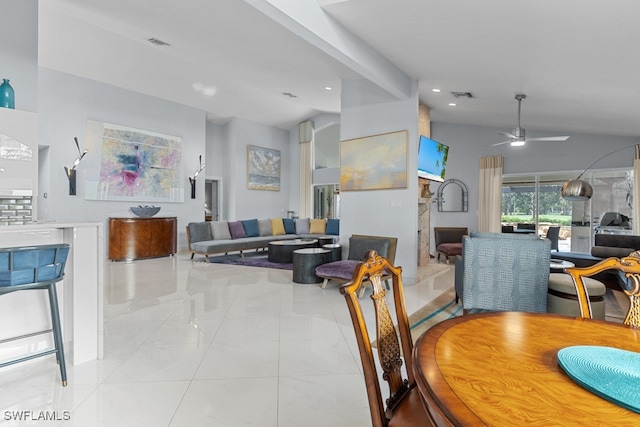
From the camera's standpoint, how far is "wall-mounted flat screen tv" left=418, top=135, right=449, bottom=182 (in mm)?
5793

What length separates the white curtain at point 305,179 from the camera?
1108 cm

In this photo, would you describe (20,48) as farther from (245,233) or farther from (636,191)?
(636,191)

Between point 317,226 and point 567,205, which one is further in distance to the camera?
point 317,226

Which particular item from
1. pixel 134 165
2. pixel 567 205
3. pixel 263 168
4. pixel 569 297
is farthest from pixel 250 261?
pixel 567 205

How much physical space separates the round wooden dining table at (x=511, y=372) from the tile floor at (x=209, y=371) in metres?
0.97

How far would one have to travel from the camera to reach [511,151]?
8148 millimetres

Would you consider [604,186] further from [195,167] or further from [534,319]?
[195,167]

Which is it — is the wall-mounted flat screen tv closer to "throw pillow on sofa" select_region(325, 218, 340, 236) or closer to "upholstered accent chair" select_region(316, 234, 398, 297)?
"upholstered accent chair" select_region(316, 234, 398, 297)

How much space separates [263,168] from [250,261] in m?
4.18

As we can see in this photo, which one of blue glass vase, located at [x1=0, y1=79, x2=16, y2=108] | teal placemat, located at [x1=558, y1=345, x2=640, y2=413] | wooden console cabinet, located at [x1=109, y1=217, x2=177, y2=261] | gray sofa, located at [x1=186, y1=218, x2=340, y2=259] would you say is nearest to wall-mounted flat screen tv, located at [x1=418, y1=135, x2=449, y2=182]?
gray sofa, located at [x1=186, y1=218, x2=340, y2=259]

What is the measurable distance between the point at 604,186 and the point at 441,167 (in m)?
3.69

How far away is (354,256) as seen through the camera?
532 cm

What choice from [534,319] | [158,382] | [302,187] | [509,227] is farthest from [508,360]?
[302,187]

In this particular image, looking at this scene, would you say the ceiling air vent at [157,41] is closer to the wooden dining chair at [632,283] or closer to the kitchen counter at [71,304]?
the kitchen counter at [71,304]
